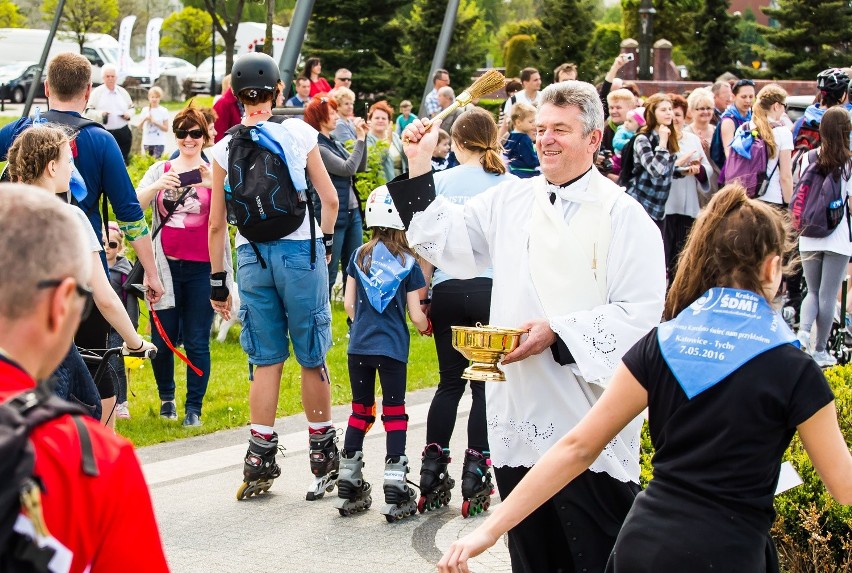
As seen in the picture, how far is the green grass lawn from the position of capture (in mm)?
8422

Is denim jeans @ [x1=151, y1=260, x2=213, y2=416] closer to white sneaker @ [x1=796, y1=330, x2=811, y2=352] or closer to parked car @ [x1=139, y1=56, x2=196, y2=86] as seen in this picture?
white sneaker @ [x1=796, y1=330, x2=811, y2=352]

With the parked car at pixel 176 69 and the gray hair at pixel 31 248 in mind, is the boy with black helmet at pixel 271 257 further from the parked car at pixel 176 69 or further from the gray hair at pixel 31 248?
the parked car at pixel 176 69

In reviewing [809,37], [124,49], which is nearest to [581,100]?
[124,49]

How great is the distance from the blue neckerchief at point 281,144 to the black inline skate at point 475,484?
1682 mm

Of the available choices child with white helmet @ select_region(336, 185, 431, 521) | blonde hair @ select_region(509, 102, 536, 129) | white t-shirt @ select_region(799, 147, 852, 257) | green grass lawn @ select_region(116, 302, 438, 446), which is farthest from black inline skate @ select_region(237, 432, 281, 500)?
white t-shirt @ select_region(799, 147, 852, 257)

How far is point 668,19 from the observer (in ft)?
160

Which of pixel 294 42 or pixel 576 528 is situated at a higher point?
pixel 294 42

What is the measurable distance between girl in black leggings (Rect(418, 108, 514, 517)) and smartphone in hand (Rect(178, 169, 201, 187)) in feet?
8.20

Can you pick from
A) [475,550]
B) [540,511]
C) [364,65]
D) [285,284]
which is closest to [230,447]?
→ [285,284]

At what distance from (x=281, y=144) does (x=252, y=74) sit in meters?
0.40

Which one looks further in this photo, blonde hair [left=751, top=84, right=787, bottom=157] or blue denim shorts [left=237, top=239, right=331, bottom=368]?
blonde hair [left=751, top=84, right=787, bottom=157]

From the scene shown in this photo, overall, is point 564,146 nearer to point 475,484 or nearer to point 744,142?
point 475,484

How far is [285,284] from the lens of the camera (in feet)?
21.9

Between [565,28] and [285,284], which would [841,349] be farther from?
[565,28]
